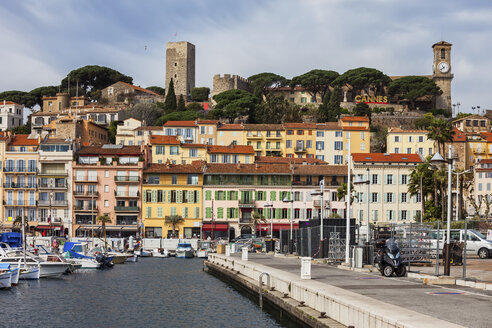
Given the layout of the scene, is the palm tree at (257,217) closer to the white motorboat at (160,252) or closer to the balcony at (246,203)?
the balcony at (246,203)

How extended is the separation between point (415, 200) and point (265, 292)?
6498 centimetres

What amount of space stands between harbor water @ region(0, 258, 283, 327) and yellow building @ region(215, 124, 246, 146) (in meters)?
66.2

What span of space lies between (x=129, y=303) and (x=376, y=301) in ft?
66.4

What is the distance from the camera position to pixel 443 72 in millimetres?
166125

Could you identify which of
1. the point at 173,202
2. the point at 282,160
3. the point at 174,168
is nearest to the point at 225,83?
the point at 282,160

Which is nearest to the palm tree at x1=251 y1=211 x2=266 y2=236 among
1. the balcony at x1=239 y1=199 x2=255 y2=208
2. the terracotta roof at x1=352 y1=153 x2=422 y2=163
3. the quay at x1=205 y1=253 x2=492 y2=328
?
the balcony at x1=239 y1=199 x2=255 y2=208

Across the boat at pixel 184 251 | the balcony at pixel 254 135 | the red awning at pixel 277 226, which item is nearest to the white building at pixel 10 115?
the balcony at pixel 254 135

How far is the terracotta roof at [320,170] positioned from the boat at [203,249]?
1694 cm

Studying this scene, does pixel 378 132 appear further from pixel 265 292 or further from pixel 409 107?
pixel 265 292

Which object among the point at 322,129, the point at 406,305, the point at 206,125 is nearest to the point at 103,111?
the point at 206,125

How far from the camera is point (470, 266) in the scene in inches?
1329

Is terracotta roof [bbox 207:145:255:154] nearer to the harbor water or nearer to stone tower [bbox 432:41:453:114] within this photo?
the harbor water

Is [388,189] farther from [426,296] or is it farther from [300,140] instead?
[426,296]

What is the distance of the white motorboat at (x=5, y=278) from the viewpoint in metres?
41.5
